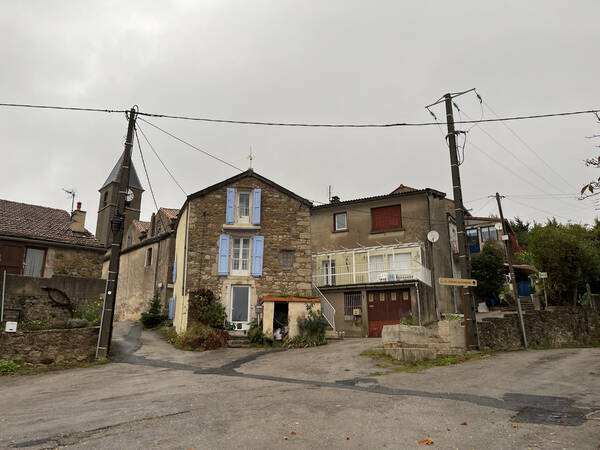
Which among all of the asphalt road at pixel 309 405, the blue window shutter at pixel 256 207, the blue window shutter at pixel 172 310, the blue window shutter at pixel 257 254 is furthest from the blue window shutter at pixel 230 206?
the asphalt road at pixel 309 405

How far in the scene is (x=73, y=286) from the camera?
56.0ft

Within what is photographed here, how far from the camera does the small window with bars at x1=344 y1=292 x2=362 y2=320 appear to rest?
22.4m

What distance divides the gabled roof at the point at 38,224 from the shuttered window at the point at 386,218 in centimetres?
1398

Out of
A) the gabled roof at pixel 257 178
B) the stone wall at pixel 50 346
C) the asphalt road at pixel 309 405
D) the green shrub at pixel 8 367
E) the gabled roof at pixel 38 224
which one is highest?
the gabled roof at pixel 257 178

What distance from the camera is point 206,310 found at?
18.4m

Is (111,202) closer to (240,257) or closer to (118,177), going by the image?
(118,177)

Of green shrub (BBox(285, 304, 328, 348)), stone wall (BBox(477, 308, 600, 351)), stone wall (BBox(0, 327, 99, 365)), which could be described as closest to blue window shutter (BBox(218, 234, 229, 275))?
green shrub (BBox(285, 304, 328, 348))

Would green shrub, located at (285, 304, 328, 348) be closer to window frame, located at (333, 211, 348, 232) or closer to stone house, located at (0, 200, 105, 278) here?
window frame, located at (333, 211, 348, 232)

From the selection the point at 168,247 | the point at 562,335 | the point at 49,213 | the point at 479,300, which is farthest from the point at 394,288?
the point at 49,213

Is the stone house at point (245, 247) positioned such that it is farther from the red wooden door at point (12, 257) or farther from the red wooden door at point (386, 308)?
the red wooden door at point (12, 257)

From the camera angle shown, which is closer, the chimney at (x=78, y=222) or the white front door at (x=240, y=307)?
the white front door at (x=240, y=307)

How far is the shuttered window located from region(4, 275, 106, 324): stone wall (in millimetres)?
14279

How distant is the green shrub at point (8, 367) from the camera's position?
12.5m

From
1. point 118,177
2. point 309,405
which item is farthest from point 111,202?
point 309,405
